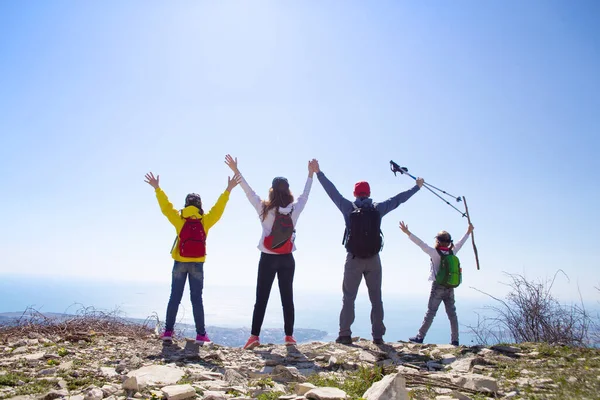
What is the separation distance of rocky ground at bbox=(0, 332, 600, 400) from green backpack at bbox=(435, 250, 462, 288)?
1.60m

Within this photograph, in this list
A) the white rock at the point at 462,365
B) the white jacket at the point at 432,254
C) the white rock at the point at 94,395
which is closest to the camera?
the white rock at the point at 94,395

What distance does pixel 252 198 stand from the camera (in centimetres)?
697

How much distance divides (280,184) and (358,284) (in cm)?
251

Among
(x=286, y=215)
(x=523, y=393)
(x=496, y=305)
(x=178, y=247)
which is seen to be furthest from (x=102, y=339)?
(x=496, y=305)

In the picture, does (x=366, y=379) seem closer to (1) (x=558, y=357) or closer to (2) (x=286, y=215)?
(1) (x=558, y=357)

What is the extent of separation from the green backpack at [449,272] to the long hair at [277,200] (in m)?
3.75

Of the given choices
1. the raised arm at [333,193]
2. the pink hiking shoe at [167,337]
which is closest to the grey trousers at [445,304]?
the raised arm at [333,193]

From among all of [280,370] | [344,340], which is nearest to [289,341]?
[344,340]

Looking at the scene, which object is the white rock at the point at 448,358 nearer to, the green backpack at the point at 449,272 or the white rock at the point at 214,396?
the green backpack at the point at 449,272

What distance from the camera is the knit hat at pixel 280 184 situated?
6.83m

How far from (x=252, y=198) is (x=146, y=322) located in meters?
4.78

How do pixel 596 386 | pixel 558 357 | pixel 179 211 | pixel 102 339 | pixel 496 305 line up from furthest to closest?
pixel 496 305
pixel 179 211
pixel 102 339
pixel 558 357
pixel 596 386

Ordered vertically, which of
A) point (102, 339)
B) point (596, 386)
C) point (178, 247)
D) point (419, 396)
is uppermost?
point (178, 247)

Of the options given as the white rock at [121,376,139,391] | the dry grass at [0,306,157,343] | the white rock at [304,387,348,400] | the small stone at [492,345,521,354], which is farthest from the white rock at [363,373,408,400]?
the dry grass at [0,306,157,343]
